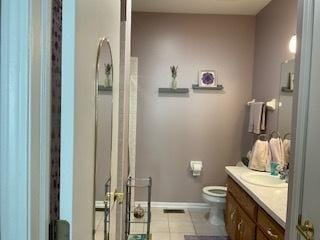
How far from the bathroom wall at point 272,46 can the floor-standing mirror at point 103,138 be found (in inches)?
87.0

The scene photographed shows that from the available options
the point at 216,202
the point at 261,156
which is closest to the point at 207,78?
the point at 261,156

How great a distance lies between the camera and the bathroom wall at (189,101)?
3.96 m

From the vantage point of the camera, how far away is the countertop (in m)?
1.82

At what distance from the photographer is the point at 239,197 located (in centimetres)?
266

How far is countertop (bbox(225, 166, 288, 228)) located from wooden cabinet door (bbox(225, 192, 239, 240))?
0.87 ft

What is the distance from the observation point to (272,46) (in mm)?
3387

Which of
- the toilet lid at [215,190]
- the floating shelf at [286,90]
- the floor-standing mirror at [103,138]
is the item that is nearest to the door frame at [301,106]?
the floor-standing mirror at [103,138]

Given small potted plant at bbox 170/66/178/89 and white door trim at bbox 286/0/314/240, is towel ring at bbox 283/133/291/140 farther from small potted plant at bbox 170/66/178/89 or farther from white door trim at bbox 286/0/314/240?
white door trim at bbox 286/0/314/240

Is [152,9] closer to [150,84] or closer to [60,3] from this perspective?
[150,84]

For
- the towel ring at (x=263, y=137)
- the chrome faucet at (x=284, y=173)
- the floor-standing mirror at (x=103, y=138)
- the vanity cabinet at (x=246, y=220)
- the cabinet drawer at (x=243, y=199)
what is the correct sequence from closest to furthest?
the floor-standing mirror at (x=103, y=138) → the vanity cabinet at (x=246, y=220) → the cabinet drawer at (x=243, y=199) → the chrome faucet at (x=284, y=173) → the towel ring at (x=263, y=137)

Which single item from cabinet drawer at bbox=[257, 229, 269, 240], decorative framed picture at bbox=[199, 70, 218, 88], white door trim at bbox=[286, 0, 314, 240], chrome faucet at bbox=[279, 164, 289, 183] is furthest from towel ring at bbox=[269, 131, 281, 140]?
white door trim at bbox=[286, 0, 314, 240]

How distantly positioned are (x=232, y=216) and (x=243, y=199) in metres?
0.43

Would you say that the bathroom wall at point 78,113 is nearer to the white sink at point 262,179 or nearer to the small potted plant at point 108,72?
the small potted plant at point 108,72

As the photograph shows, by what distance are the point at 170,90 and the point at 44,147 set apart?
11.0 ft
